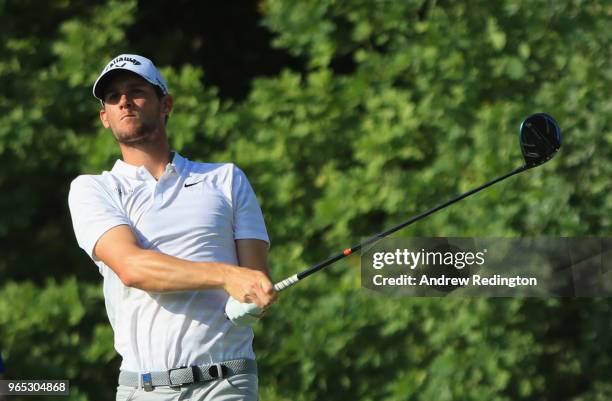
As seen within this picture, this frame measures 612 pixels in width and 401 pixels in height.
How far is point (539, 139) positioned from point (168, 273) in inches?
68.9

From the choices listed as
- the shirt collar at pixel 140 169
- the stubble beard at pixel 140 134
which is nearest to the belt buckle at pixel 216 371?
the shirt collar at pixel 140 169

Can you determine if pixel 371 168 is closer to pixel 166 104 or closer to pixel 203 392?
pixel 166 104

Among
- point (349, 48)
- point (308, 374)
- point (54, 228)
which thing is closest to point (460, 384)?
point (308, 374)

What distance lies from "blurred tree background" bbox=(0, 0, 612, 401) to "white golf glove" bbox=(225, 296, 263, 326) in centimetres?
355

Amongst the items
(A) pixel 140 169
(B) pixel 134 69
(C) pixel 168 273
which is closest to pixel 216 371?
(C) pixel 168 273

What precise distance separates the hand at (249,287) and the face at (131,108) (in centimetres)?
59

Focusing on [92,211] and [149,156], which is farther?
[149,156]

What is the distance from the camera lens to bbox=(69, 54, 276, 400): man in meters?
3.30

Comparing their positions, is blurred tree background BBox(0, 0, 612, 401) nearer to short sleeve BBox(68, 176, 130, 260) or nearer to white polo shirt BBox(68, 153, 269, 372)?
white polo shirt BBox(68, 153, 269, 372)

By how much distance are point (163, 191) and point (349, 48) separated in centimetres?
421

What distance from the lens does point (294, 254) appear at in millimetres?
7086

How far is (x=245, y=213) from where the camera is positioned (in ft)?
11.8

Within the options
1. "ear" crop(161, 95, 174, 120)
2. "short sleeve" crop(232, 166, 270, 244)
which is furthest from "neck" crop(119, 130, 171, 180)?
"short sleeve" crop(232, 166, 270, 244)

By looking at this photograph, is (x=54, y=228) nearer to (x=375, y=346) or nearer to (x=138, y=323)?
(x=375, y=346)
